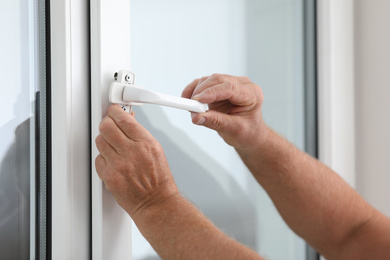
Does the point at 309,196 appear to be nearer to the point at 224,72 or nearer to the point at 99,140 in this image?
the point at 224,72

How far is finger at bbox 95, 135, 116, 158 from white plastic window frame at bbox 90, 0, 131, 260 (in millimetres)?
32

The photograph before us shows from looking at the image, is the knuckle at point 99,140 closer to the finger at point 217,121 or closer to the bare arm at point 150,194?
the bare arm at point 150,194

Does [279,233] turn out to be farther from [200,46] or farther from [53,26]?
[53,26]

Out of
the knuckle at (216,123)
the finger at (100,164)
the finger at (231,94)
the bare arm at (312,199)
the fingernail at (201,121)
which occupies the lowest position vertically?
the bare arm at (312,199)

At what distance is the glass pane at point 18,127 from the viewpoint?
0.45 m

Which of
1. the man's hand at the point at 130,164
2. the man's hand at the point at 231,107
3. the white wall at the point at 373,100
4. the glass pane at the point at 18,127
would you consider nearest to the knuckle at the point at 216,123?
the man's hand at the point at 231,107

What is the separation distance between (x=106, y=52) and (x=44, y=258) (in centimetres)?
28

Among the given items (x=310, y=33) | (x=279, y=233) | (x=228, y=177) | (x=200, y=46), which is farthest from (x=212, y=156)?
(x=310, y=33)

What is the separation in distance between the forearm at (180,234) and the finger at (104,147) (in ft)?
0.27

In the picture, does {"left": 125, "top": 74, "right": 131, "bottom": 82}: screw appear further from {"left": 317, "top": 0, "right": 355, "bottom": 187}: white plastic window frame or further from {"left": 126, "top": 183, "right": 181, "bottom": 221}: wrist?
{"left": 317, "top": 0, "right": 355, "bottom": 187}: white plastic window frame

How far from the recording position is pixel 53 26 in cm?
48

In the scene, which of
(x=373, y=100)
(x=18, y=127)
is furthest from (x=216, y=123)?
(x=373, y=100)

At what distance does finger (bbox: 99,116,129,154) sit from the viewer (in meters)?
0.45

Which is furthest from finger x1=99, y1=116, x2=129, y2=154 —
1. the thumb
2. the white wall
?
the white wall
